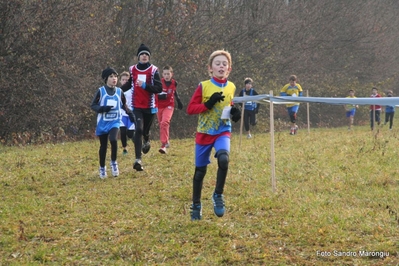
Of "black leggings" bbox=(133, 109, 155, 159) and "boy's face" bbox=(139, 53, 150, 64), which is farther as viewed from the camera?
"black leggings" bbox=(133, 109, 155, 159)

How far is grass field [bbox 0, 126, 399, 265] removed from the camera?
5.94 meters

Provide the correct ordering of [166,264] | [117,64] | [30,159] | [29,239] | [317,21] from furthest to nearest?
1. [317,21]
2. [117,64]
3. [30,159]
4. [29,239]
5. [166,264]

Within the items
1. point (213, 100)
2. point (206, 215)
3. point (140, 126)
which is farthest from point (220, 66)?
point (140, 126)

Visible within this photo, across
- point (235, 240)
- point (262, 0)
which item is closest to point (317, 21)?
point (262, 0)

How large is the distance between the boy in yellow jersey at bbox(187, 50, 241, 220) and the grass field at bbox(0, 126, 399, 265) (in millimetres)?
360

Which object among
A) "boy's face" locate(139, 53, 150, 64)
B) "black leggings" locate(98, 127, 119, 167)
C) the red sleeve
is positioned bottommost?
"black leggings" locate(98, 127, 119, 167)

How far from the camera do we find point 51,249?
6.29m

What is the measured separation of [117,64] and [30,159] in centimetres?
1110

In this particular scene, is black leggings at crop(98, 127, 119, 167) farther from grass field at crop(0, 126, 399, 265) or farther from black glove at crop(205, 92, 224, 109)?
black glove at crop(205, 92, 224, 109)

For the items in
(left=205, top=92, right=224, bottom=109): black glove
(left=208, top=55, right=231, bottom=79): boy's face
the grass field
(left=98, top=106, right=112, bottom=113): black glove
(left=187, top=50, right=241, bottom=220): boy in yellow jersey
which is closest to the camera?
the grass field

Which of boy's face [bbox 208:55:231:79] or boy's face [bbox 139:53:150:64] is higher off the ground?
boy's face [bbox 139:53:150:64]

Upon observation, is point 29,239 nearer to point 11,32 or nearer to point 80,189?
point 80,189

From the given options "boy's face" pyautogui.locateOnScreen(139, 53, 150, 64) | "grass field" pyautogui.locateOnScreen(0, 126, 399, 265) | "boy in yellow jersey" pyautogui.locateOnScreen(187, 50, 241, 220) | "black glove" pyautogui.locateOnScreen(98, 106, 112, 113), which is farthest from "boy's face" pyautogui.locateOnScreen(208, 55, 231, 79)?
"boy's face" pyautogui.locateOnScreen(139, 53, 150, 64)

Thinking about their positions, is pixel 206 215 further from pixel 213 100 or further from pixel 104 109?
pixel 104 109
